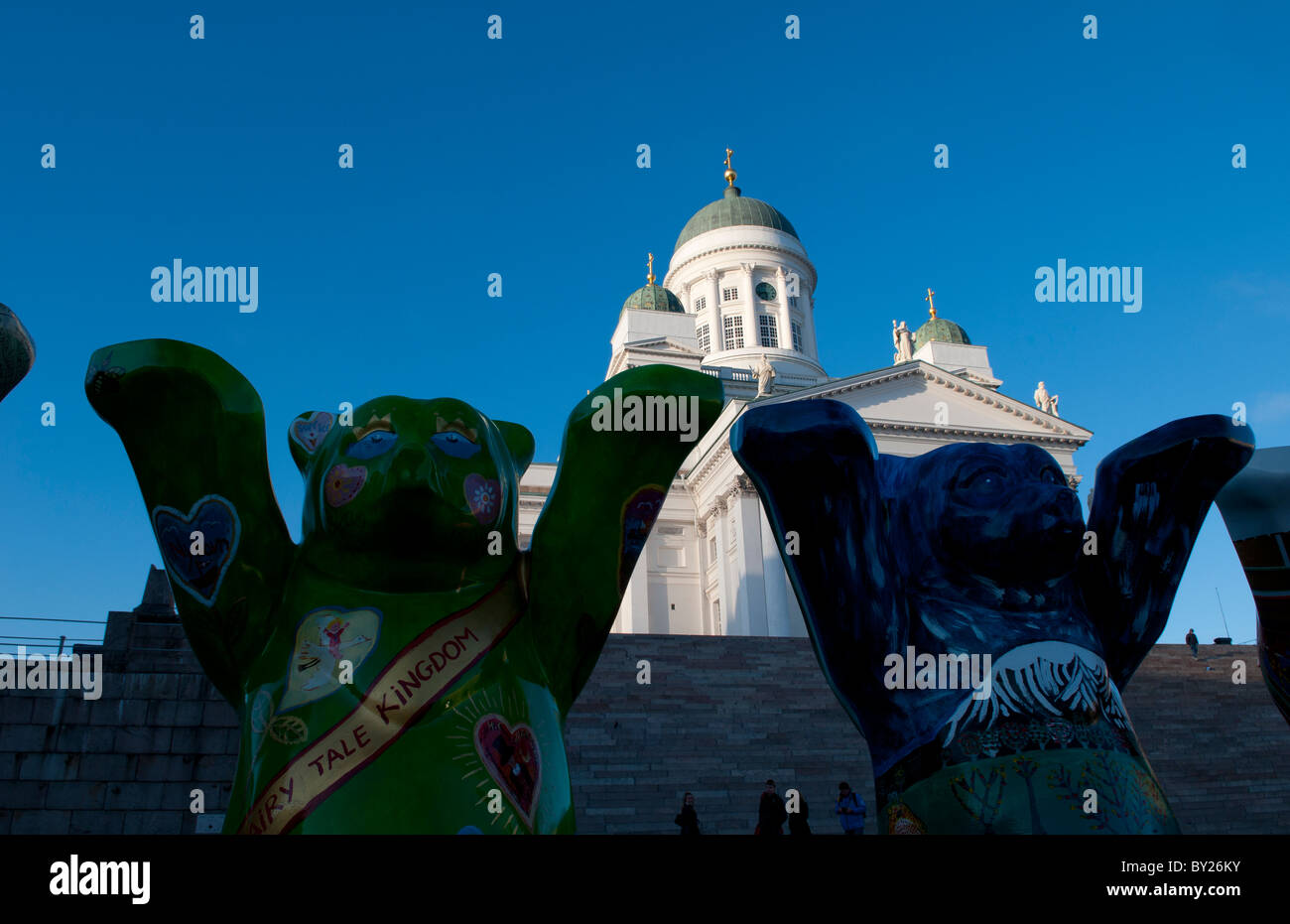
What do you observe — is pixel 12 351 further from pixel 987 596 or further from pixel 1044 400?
pixel 1044 400

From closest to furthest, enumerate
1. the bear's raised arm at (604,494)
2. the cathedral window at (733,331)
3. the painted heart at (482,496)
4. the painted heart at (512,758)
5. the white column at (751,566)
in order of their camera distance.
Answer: the painted heart at (512,758) → the painted heart at (482,496) → the bear's raised arm at (604,494) → the white column at (751,566) → the cathedral window at (733,331)

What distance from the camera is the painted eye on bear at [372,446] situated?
449 centimetres

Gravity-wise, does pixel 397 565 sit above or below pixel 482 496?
below

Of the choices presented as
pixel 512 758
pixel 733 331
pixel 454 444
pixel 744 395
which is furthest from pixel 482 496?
pixel 733 331

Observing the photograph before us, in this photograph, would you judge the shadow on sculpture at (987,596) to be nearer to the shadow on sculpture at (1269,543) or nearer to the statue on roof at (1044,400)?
the shadow on sculpture at (1269,543)

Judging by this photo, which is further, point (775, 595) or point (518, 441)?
point (775, 595)

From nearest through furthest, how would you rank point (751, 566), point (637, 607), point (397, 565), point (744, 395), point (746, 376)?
point (397, 565), point (751, 566), point (637, 607), point (744, 395), point (746, 376)

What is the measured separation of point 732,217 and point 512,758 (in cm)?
4831

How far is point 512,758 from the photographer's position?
4.21m

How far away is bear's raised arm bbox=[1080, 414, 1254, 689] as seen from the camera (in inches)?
181

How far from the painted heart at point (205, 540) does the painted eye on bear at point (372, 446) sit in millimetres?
632

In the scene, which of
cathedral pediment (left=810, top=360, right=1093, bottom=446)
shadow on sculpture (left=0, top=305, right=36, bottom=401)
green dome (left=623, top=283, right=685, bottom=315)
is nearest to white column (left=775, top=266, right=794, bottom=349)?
green dome (left=623, top=283, right=685, bottom=315)
